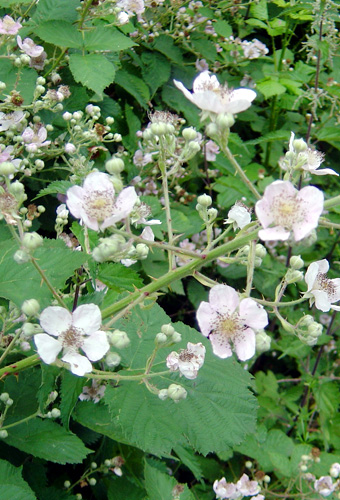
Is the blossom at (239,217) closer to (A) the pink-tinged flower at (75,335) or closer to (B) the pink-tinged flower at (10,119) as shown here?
(A) the pink-tinged flower at (75,335)

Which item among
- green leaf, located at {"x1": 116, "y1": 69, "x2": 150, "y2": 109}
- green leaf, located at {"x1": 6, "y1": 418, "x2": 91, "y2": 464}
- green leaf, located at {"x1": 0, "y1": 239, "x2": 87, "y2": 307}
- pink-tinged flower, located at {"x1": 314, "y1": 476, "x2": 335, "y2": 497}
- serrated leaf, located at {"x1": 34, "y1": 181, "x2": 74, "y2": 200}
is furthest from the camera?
green leaf, located at {"x1": 116, "y1": 69, "x2": 150, "y2": 109}

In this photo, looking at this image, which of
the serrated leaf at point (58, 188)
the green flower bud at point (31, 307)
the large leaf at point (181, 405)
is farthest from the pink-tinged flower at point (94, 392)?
the green flower bud at point (31, 307)

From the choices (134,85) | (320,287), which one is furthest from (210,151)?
(320,287)

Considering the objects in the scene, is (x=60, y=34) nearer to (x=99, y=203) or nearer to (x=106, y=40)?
(x=106, y=40)

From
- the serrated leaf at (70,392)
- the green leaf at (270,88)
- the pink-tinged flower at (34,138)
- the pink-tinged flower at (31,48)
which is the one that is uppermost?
the pink-tinged flower at (31,48)

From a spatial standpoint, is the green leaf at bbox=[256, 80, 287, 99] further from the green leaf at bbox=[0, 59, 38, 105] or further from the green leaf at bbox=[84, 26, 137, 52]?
the green leaf at bbox=[0, 59, 38, 105]

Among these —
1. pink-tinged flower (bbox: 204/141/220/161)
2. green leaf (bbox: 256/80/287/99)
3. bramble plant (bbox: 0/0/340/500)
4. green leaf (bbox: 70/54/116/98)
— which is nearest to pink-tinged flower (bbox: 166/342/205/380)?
bramble plant (bbox: 0/0/340/500)
